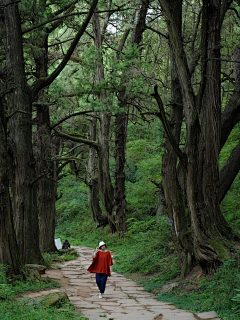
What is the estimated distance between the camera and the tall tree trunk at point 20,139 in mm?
9945

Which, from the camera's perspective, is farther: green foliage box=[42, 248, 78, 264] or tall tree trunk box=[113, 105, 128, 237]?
tall tree trunk box=[113, 105, 128, 237]

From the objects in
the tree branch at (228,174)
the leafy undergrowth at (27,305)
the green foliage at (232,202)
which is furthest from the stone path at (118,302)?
the green foliage at (232,202)

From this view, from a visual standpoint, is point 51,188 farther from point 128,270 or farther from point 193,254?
point 193,254

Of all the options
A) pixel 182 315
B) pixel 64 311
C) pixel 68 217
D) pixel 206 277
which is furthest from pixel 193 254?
pixel 68 217

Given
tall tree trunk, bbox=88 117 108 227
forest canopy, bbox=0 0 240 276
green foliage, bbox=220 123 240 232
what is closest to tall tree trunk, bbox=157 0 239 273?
forest canopy, bbox=0 0 240 276

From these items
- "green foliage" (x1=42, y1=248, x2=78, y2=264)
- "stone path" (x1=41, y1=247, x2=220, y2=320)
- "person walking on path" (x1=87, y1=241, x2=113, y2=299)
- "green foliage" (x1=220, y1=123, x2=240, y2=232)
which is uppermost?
"green foliage" (x1=220, y1=123, x2=240, y2=232)

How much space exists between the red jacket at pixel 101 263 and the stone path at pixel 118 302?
0.56 m

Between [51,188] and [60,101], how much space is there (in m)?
4.04

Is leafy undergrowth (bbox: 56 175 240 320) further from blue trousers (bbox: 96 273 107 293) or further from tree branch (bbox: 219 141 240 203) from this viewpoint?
tree branch (bbox: 219 141 240 203)

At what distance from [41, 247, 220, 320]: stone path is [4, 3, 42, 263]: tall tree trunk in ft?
6.32

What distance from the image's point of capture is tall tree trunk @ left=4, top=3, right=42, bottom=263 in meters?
9.95

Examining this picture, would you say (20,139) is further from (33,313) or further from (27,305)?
(33,313)

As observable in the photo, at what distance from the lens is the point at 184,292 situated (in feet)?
25.7

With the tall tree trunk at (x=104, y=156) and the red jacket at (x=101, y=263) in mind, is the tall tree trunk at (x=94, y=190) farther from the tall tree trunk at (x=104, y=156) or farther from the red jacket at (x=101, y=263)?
the red jacket at (x=101, y=263)
